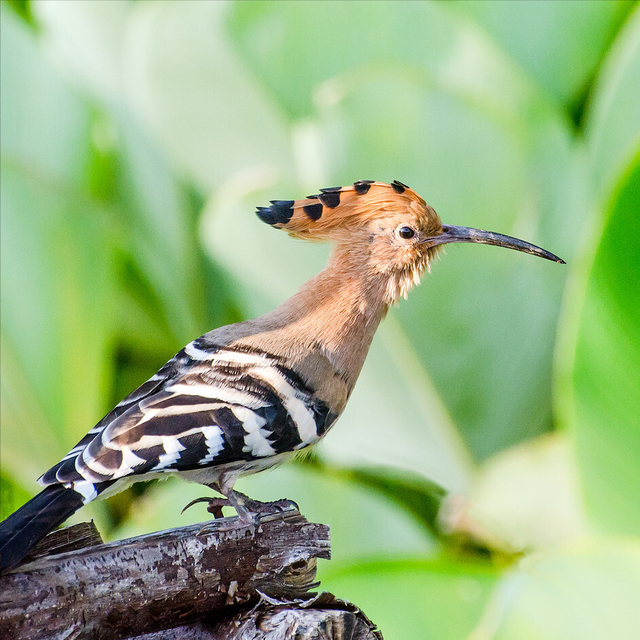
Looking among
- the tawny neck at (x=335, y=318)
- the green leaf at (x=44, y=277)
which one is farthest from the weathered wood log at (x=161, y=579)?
the green leaf at (x=44, y=277)

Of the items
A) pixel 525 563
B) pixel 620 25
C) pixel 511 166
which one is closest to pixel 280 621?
pixel 525 563

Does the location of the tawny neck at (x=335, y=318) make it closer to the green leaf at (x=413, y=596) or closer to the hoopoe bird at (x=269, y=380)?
the hoopoe bird at (x=269, y=380)

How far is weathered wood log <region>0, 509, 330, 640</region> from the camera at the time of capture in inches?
28.8

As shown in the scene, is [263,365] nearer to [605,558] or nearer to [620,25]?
[605,558]

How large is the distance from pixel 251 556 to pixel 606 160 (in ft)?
3.90

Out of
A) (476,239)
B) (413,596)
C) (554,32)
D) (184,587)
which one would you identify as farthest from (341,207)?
(554,32)

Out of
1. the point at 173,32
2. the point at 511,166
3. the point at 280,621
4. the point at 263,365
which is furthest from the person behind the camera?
the point at 173,32

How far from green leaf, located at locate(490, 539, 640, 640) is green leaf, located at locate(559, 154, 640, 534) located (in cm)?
22

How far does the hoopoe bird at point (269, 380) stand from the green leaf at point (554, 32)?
3.17 feet

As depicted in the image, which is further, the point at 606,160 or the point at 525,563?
the point at 606,160

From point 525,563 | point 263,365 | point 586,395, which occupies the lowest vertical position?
point 525,563

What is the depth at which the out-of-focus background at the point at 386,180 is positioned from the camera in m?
1.40

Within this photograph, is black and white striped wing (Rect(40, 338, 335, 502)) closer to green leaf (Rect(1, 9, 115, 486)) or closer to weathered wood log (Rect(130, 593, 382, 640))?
weathered wood log (Rect(130, 593, 382, 640))

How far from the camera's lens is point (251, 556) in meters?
0.83
